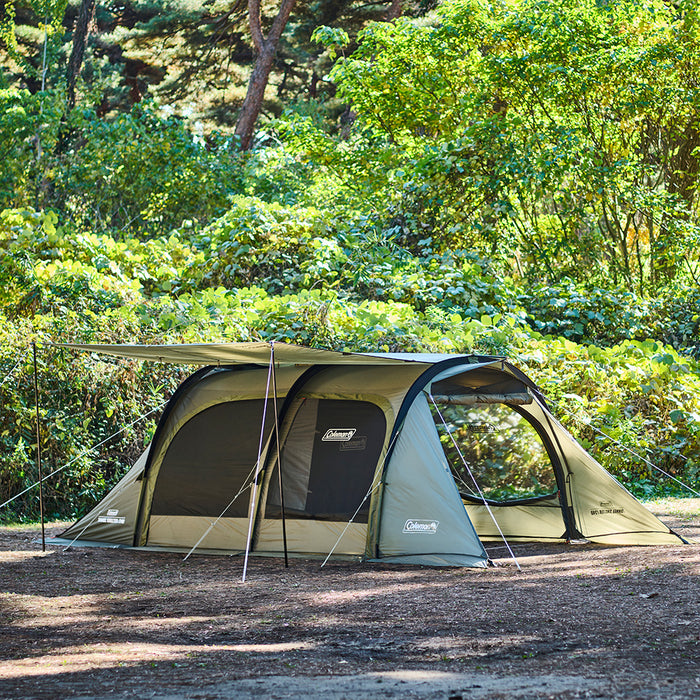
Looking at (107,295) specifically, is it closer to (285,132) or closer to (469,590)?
(469,590)

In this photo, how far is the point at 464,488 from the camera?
27.4 feet

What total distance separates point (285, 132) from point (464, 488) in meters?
12.0

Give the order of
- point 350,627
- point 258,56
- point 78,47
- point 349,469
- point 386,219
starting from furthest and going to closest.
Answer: point 78,47 < point 258,56 < point 386,219 < point 349,469 < point 350,627

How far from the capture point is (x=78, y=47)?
22.3 metres

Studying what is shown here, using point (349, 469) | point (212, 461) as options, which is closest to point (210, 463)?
point (212, 461)

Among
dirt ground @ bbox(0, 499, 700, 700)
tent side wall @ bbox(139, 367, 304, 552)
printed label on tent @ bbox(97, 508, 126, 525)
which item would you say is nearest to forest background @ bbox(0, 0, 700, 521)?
printed label on tent @ bbox(97, 508, 126, 525)

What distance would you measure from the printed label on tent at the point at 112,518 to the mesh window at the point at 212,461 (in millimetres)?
322

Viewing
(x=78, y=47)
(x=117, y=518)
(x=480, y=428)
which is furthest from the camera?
(x=78, y=47)

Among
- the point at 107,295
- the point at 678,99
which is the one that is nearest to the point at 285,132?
the point at 678,99

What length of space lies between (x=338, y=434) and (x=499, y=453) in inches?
71.9

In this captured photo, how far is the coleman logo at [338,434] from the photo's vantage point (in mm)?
7152

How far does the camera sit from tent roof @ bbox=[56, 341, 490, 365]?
634 cm

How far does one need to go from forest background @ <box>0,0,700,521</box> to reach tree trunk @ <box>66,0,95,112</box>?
0.07 metres

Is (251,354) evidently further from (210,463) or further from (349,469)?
(210,463)
